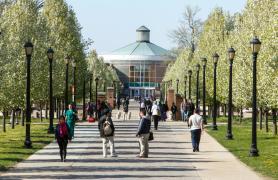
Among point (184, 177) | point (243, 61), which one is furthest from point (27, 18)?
point (184, 177)

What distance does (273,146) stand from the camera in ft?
103

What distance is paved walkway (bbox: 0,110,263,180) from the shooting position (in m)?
19.8

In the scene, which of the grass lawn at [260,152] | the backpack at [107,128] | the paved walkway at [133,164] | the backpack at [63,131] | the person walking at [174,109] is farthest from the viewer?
the person walking at [174,109]

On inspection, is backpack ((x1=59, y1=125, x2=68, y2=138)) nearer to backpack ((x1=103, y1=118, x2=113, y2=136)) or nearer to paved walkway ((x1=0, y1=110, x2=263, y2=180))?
paved walkway ((x1=0, y1=110, x2=263, y2=180))

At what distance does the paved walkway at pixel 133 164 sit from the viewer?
19.8 m

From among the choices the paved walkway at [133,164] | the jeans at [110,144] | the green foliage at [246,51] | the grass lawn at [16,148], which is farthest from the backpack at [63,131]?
the green foliage at [246,51]

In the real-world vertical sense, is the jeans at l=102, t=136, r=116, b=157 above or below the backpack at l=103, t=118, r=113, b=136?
below

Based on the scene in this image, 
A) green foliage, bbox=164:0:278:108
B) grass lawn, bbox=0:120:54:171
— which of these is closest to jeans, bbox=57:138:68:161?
grass lawn, bbox=0:120:54:171

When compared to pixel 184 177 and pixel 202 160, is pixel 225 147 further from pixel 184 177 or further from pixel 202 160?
pixel 184 177

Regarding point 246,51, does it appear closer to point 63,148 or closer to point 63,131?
point 63,131

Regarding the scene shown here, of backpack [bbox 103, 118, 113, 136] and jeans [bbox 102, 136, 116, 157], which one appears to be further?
backpack [bbox 103, 118, 113, 136]

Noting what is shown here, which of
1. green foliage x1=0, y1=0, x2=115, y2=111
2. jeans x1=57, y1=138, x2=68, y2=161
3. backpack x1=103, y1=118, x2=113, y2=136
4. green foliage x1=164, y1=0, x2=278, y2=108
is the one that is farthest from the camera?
green foliage x1=0, y1=0, x2=115, y2=111

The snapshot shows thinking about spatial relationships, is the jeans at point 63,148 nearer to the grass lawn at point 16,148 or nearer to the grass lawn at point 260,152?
the grass lawn at point 16,148

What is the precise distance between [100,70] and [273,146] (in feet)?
299
